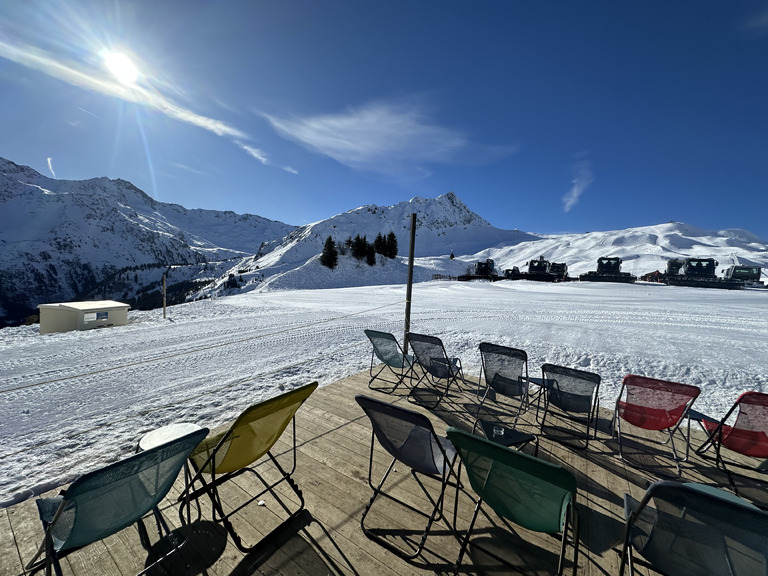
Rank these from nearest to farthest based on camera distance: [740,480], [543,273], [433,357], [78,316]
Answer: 1. [740,480]
2. [433,357]
3. [78,316]
4. [543,273]

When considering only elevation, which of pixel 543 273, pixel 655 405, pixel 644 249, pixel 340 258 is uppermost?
pixel 644 249

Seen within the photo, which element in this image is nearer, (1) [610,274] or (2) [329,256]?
(1) [610,274]

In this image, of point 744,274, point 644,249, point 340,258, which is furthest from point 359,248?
point 644,249

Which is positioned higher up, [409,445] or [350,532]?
[409,445]

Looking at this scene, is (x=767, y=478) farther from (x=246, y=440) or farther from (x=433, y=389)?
(x=246, y=440)

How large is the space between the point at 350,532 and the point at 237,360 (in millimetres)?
5340

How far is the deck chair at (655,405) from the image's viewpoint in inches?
124

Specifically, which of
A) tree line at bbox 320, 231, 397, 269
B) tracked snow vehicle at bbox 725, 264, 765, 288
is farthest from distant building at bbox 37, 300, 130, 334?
tracked snow vehicle at bbox 725, 264, 765, 288

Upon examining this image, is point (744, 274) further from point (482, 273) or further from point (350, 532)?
point (350, 532)

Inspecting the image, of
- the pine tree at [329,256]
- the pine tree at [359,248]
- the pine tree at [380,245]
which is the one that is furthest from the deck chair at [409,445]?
the pine tree at [380,245]

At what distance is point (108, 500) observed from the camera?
1.62 meters

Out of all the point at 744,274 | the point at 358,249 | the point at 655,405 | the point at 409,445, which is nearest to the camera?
the point at 409,445

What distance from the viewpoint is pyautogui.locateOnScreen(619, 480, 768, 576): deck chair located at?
1292 mm

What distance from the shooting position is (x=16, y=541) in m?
2.20
